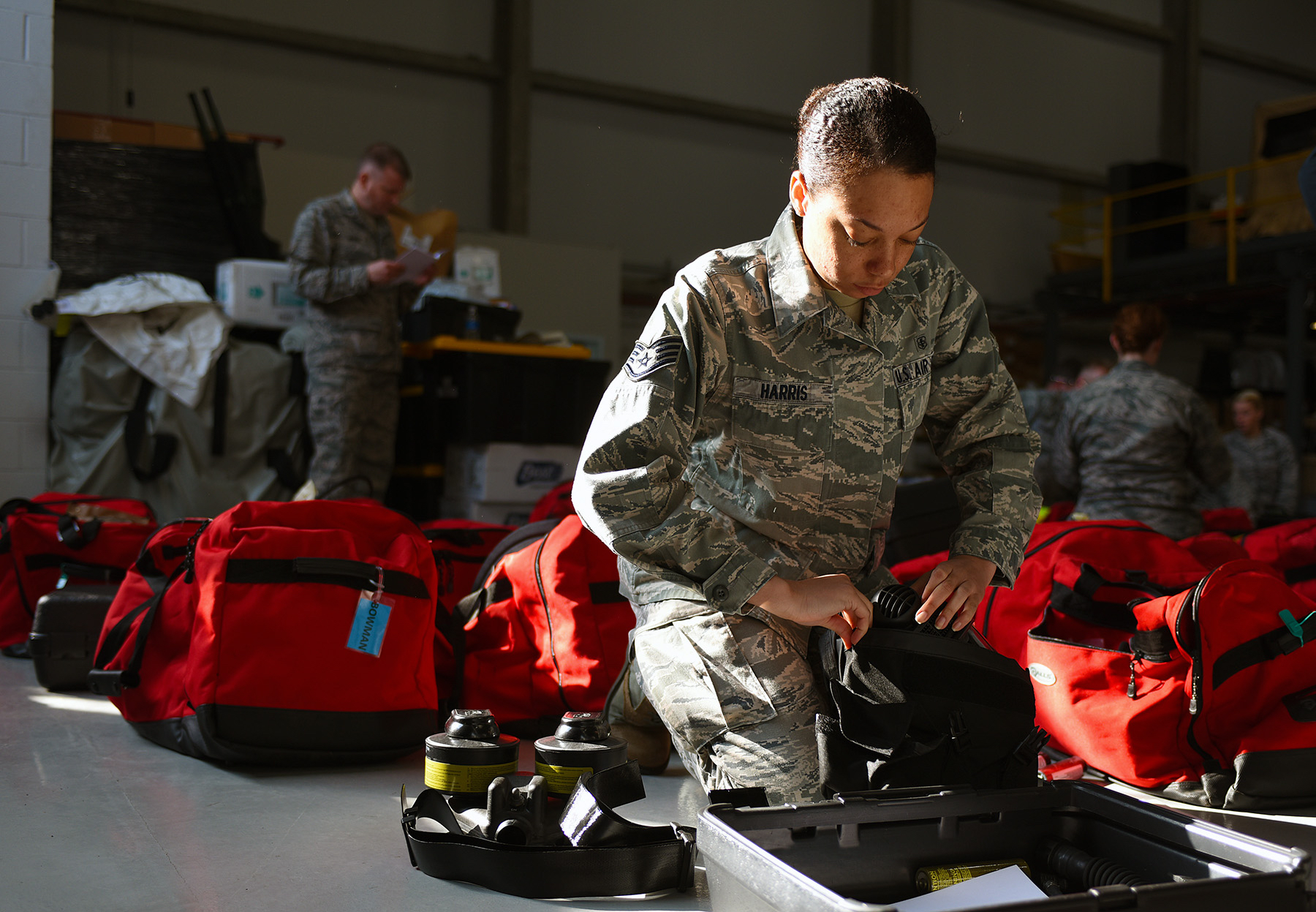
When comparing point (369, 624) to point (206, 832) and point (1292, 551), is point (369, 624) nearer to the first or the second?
Answer: point (206, 832)

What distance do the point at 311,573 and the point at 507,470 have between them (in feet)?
9.57

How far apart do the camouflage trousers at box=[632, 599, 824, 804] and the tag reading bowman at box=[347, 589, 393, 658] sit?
2.31ft

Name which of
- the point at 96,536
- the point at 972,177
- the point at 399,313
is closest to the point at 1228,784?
the point at 96,536

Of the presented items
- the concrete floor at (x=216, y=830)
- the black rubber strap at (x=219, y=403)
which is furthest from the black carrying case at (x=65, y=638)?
the black rubber strap at (x=219, y=403)

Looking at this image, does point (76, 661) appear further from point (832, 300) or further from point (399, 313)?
point (399, 313)

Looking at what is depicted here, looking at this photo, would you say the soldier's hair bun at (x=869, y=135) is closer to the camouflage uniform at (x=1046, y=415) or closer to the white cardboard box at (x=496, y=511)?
the white cardboard box at (x=496, y=511)

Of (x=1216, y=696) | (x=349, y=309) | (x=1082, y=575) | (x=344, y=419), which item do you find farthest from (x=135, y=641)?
(x=349, y=309)

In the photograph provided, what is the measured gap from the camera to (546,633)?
7.84ft

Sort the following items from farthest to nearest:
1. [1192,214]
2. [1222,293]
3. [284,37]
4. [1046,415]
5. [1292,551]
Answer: [1222,293]
[1192,214]
[284,37]
[1046,415]
[1292,551]

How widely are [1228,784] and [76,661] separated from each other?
2.54m

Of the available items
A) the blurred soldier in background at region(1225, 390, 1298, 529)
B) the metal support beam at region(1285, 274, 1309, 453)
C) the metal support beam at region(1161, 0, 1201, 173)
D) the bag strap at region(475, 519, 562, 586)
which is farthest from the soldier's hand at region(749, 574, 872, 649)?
the metal support beam at region(1161, 0, 1201, 173)

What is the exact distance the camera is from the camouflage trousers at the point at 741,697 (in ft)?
4.91

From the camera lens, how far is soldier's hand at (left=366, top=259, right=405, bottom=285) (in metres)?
4.57

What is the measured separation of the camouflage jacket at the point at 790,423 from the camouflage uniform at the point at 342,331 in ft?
10.7
